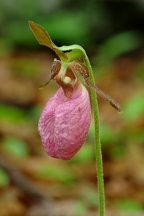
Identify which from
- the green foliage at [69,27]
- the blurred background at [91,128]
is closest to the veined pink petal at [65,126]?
the blurred background at [91,128]

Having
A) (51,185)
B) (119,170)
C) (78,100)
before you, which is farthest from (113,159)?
(78,100)

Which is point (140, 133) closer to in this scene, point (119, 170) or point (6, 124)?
point (119, 170)

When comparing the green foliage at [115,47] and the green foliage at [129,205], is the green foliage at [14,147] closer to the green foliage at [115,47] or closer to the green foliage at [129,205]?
the green foliage at [129,205]

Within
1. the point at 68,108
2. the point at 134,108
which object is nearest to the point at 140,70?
the point at 134,108

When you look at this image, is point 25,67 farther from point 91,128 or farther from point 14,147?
point 14,147

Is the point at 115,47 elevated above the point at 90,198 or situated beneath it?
elevated above

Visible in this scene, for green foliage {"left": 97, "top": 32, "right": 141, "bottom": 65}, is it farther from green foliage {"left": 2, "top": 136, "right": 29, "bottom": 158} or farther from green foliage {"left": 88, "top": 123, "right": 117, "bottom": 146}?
green foliage {"left": 2, "top": 136, "right": 29, "bottom": 158}
